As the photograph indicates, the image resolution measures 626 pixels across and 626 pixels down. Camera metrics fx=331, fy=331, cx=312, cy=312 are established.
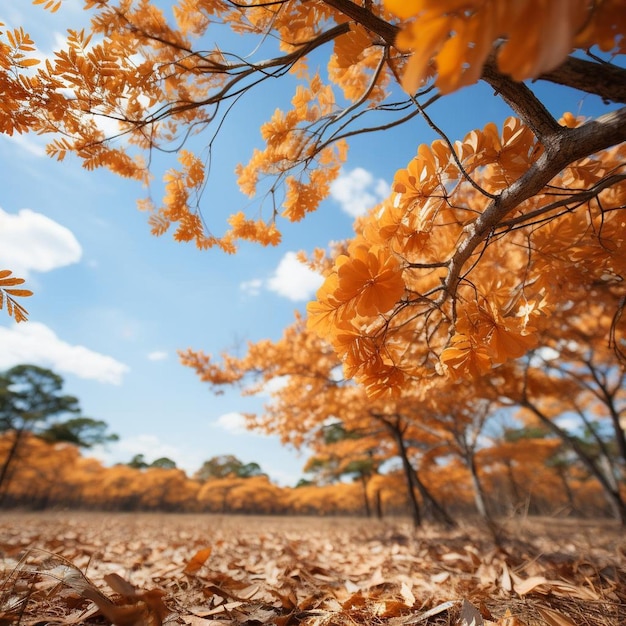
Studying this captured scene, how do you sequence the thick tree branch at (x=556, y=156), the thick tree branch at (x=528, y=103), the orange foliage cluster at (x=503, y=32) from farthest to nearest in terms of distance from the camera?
the thick tree branch at (x=528, y=103), the thick tree branch at (x=556, y=156), the orange foliage cluster at (x=503, y=32)

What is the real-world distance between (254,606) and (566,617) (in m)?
1.16

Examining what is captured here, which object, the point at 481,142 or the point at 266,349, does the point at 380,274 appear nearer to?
the point at 481,142

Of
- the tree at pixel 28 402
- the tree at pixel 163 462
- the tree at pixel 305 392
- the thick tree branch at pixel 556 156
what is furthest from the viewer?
the tree at pixel 163 462

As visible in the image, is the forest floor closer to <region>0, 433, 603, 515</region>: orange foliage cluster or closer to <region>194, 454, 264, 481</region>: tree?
<region>0, 433, 603, 515</region>: orange foliage cluster

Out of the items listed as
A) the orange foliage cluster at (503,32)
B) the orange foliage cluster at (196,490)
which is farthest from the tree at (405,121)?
the orange foliage cluster at (196,490)

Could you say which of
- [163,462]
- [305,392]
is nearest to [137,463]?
[163,462]

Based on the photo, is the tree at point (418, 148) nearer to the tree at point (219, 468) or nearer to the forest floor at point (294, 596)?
the forest floor at point (294, 596)

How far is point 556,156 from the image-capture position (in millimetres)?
989

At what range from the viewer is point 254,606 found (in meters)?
1.32

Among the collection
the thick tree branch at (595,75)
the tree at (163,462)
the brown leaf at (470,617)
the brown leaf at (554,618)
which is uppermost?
the tree at (163,462)

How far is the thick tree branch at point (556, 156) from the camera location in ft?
3.07

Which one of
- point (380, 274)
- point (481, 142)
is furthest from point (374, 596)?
point (481, 142)

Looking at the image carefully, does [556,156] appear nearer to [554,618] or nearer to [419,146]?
[419,146]

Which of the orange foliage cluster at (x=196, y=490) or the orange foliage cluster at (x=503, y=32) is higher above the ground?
the orange foliage cluster at (x=196, y=490)
